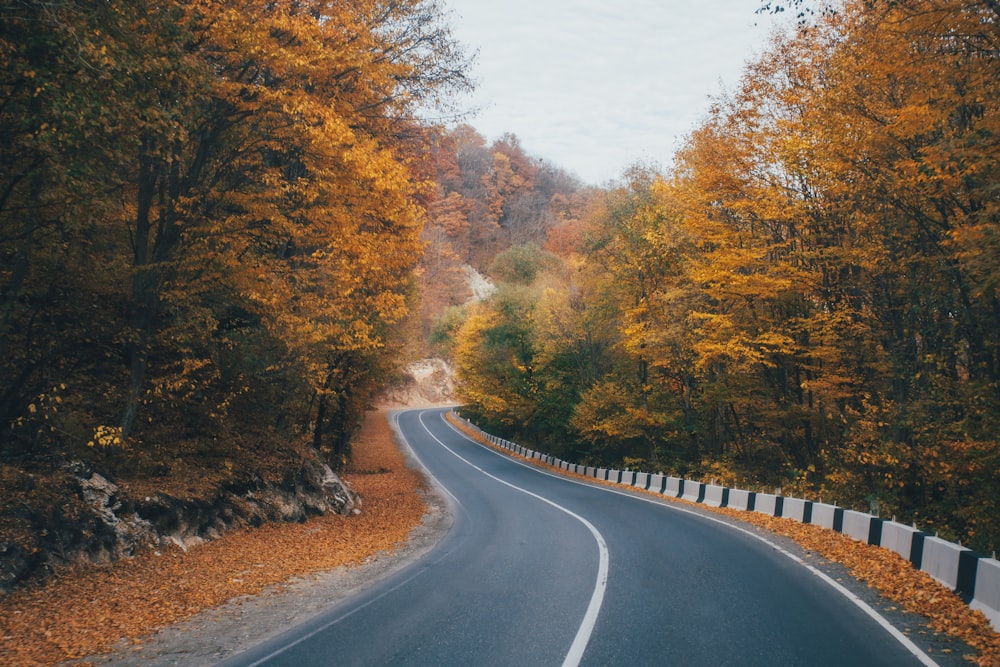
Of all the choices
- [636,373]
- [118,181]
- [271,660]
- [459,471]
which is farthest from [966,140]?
[459,471]

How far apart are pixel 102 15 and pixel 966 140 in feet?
38.7

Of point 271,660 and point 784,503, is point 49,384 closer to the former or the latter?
point 271,660

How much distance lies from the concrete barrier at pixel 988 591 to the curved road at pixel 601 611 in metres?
1.15

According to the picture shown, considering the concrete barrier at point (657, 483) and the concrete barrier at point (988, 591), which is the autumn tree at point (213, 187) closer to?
the concrete barrier at point (988, 591)

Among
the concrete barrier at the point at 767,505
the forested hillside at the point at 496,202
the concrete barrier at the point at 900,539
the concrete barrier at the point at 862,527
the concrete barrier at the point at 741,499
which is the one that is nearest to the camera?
the concrete barrier at the point at 900,539

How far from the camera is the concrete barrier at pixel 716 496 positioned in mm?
18533

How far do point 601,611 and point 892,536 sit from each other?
6200 mm

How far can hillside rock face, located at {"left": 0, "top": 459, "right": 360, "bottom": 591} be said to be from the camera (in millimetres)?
7824

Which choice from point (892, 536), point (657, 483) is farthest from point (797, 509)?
point (657, 483)

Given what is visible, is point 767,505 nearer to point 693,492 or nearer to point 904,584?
point 693,492

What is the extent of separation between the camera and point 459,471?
3362 cm

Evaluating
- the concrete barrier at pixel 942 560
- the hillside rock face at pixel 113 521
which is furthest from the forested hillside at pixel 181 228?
the concrete barrier at pixel 942 560

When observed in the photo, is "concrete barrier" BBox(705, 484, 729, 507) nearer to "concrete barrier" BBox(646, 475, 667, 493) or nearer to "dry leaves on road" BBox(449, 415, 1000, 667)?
"concrete barrier" BBox(646, 475, 667, 493)

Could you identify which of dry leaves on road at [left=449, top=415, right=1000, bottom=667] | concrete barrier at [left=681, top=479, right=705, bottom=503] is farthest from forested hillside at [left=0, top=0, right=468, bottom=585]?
concrete barrier at [left=681, top=479, right=705, bottom=503]
